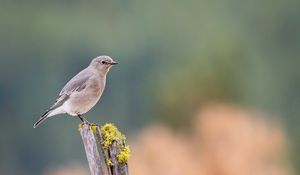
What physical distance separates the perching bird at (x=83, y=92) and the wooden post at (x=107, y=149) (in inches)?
58.0

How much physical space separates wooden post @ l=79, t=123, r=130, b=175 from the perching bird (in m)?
1.47

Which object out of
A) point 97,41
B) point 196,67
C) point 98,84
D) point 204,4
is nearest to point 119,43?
point 97,41

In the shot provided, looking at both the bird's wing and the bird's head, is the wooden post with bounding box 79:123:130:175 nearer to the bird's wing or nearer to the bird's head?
the bird's wing

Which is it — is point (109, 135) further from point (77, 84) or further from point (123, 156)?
point (77, 84)

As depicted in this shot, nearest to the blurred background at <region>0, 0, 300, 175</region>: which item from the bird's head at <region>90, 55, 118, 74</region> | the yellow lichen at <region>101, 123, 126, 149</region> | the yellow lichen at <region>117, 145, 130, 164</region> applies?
the bird's head at <region>90, 55, 118, 74</region>

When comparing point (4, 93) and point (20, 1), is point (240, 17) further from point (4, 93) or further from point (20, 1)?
point (4, 93)

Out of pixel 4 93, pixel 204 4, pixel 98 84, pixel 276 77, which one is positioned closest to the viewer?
pixel 98 84

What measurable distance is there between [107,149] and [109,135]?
0.13 m

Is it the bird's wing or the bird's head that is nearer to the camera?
the bird's wing

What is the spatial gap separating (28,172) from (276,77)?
2385 cm

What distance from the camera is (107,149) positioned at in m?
10.5

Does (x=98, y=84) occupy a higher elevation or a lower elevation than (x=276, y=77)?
lower

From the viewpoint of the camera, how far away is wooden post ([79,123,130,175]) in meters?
10.4

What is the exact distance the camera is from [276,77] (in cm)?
7344
